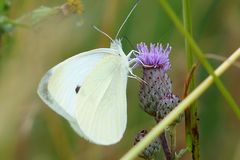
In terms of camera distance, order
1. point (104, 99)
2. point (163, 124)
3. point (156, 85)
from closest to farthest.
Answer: point (163, 124) < point (156, 85) < point (104, 99)

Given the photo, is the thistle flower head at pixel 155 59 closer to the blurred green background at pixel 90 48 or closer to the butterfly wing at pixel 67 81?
the butterfly wing at pixel 67 81

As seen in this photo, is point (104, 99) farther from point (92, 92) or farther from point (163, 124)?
point (163, 124)

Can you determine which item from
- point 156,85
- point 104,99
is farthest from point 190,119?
point 104,99

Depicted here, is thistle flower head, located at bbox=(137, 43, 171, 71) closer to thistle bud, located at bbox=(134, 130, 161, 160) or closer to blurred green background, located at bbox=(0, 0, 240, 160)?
thistle bud, located at bbox=(134, 130, 161, 160)

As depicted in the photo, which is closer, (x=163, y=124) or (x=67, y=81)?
(x=163, y=124)

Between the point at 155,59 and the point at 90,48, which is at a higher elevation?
the point at 155,59

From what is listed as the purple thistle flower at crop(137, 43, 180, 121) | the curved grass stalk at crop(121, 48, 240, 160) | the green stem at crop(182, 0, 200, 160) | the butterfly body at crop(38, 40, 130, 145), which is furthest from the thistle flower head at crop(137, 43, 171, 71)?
the curved grass stalk at crop(121, 48, 240, 160)

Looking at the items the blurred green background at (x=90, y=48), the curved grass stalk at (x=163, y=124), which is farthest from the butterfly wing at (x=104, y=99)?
the curved grass stalk at (x=163, y=124)
